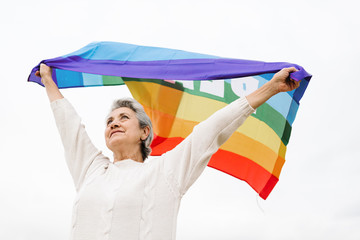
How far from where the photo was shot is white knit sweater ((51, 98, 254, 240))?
3.11 metres

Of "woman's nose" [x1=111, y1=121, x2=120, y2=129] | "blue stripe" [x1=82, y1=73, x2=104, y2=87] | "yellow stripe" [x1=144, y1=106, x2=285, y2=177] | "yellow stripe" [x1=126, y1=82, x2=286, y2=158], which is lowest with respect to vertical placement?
"yellow stripe" [x1=144, y1=106, x2=285, y2=177]

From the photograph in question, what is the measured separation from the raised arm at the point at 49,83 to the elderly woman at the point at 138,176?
0.38m

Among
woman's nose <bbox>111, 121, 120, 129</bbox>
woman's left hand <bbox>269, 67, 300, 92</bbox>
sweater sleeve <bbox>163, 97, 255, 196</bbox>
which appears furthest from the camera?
woman's nose <bbox>111, 121, 120, 129</bbox>

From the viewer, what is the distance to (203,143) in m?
3.27

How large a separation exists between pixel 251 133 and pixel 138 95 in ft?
4.65

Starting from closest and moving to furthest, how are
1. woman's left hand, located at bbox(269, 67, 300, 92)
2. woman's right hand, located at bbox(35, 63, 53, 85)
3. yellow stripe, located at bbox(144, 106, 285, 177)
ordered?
woman's left hand, located at bbox(269, 67, 300, 92) → woman's right hand, located at bbox(35, 63, 53, 85) → yellow stripe, located at bbox(144, 106, 285, 177)

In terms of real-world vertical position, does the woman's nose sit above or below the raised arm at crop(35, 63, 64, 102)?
below

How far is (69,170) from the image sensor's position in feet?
12.4

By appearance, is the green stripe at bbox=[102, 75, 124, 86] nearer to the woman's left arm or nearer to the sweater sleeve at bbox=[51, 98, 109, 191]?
the sweater sleeve at bbox=[51, 98, 109, 191]

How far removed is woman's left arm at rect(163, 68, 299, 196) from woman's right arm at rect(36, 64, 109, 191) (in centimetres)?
72

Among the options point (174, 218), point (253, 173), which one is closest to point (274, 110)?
point (253, 173)

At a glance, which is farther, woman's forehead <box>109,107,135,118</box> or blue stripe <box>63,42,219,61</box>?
blue stripe <box>63,42,219,61</box>

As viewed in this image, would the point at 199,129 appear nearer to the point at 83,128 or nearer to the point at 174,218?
the point at 174,218

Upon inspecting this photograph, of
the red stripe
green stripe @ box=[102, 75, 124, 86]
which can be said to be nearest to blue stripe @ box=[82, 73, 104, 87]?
green stripe @ box=[102, 75, 124, 86]
